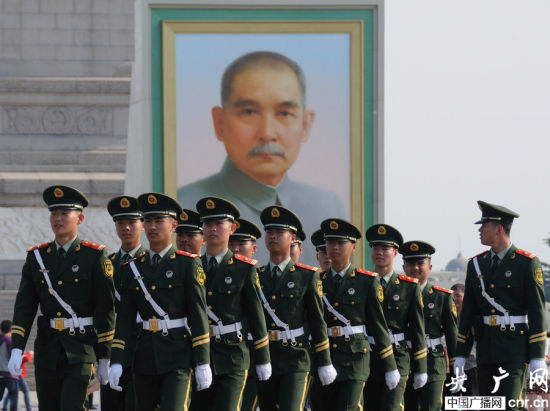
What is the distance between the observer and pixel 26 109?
22500 mm

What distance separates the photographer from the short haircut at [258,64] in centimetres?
2295

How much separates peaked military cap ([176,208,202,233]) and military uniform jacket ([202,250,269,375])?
1450mm

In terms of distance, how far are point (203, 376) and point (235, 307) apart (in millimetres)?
902

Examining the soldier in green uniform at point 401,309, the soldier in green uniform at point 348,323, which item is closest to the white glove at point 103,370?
the soldier in green uniform at point 348,323

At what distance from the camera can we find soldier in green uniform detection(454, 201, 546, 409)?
1091cm

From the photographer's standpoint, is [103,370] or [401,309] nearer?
[103,370]

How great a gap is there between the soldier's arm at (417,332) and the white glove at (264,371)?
2.62 meters

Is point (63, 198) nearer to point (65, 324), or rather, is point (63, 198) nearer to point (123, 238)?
point (65, 324)

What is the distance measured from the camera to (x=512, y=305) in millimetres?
11141

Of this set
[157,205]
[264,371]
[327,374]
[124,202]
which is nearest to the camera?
[157,205]

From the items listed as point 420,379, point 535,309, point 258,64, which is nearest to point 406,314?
point 420,379

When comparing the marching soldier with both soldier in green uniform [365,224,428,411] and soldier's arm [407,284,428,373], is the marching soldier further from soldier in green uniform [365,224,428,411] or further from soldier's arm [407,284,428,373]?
soldier's arm [407,284,428,373]

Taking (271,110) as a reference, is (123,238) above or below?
below

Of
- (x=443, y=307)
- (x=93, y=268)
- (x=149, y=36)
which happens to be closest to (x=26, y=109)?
(x=149, y=36)
